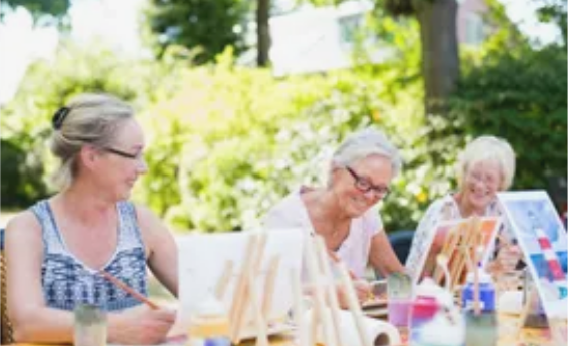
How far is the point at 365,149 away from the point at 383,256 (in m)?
0.58

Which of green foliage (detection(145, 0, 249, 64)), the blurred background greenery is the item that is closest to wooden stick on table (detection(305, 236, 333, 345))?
the blurred background greenery

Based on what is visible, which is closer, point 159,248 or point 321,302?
point 321,302

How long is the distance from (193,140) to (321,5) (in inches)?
68.0

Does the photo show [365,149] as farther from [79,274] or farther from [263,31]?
[263,31]

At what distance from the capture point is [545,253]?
2.16 m

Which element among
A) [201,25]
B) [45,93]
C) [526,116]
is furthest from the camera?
[201,25]

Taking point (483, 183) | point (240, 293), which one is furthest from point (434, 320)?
point (483, 183)

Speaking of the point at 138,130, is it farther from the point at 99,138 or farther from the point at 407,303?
the point at 407,303

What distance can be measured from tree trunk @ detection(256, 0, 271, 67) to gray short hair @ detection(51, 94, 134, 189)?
39.0 feet

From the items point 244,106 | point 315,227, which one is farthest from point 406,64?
point 315,227

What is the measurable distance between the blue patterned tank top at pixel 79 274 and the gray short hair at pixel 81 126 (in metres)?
0.11

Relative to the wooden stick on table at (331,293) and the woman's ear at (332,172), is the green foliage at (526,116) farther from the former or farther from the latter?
the wooden stick on table at (331,293)

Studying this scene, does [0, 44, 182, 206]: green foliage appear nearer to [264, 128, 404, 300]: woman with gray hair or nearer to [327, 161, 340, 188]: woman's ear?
[264, 128, 404, 300]: woman with gray hair

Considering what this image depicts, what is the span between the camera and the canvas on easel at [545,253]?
2.14m
